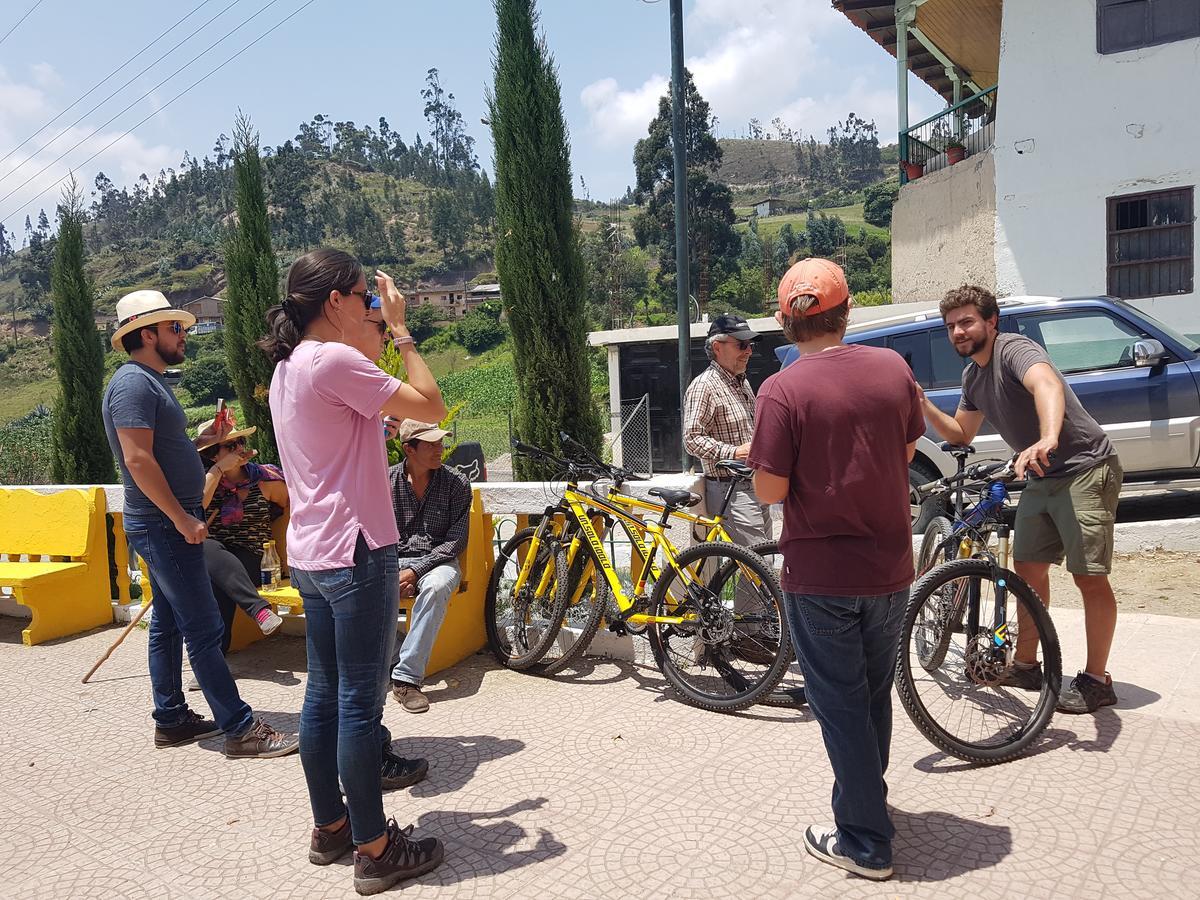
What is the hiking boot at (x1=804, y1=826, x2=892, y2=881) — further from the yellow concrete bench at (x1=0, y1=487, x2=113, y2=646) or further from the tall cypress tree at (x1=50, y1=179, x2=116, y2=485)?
the tall cypress tree at (x1=50, y1=179, x2=116, y2=485)

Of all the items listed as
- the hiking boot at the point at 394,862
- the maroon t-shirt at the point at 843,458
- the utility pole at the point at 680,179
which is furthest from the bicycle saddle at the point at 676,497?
the utility pole at the point at 680,179

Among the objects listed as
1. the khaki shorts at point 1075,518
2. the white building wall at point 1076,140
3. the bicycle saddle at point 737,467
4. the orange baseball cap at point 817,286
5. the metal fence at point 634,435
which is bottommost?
the metal fence at point 634,435

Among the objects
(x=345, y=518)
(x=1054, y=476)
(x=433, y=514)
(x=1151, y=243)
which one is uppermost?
(x=1151, y=243)

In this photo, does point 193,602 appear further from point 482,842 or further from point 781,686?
point 781,686

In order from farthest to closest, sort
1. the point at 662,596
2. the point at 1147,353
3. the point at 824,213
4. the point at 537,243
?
1. the point at 824,213
2. the point at 537,243
3. the point at 1147,353
4. the point at 662,596

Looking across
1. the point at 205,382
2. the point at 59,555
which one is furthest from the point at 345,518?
the point at 205,382

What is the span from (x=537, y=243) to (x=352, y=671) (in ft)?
26.0

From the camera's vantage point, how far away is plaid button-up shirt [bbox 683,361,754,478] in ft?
15.7

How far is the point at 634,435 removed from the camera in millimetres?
18016

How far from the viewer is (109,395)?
154 inches

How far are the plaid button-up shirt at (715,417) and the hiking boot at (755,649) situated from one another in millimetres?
879

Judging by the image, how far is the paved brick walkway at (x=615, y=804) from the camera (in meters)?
2.90

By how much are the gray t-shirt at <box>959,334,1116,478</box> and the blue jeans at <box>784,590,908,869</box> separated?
154cm

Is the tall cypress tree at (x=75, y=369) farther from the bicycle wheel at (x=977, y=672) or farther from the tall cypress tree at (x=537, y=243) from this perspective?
the bicycle wheel at (x=977, y=672)
